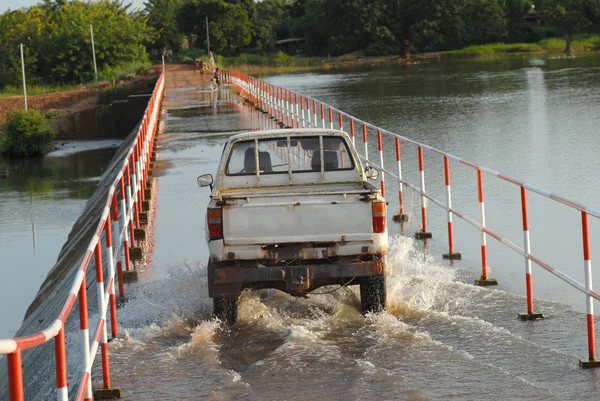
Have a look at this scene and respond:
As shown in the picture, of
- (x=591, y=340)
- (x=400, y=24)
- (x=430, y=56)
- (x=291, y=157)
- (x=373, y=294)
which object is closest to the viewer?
(x=591, y=340)

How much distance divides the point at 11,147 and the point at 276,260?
149ft

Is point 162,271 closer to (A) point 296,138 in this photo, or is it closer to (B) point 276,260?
(A) point 296,138

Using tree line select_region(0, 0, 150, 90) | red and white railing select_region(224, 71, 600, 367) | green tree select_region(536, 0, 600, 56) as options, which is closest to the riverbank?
green tree select_region(536, 0, 600, 56)

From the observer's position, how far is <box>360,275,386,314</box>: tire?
1004 cm

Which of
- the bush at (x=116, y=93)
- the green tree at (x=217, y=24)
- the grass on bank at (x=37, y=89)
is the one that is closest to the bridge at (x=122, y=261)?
the bush at (x=116, y=93)

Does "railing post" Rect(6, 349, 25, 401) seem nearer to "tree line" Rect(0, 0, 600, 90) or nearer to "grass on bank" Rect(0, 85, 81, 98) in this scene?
"grass on bank" Rect(0, 85, 81, 98)

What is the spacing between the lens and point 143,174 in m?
20.8

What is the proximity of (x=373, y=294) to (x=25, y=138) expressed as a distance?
147ft

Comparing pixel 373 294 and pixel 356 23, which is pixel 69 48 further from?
pixel 373 294

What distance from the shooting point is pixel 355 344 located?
365 inches

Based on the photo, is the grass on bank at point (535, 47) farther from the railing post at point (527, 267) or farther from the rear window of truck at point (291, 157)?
the railing post at point (527, 267)

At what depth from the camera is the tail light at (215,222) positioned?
9.69m

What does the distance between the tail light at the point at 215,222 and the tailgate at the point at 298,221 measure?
0.04m

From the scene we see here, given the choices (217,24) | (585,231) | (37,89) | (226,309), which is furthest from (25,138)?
(217,24)
